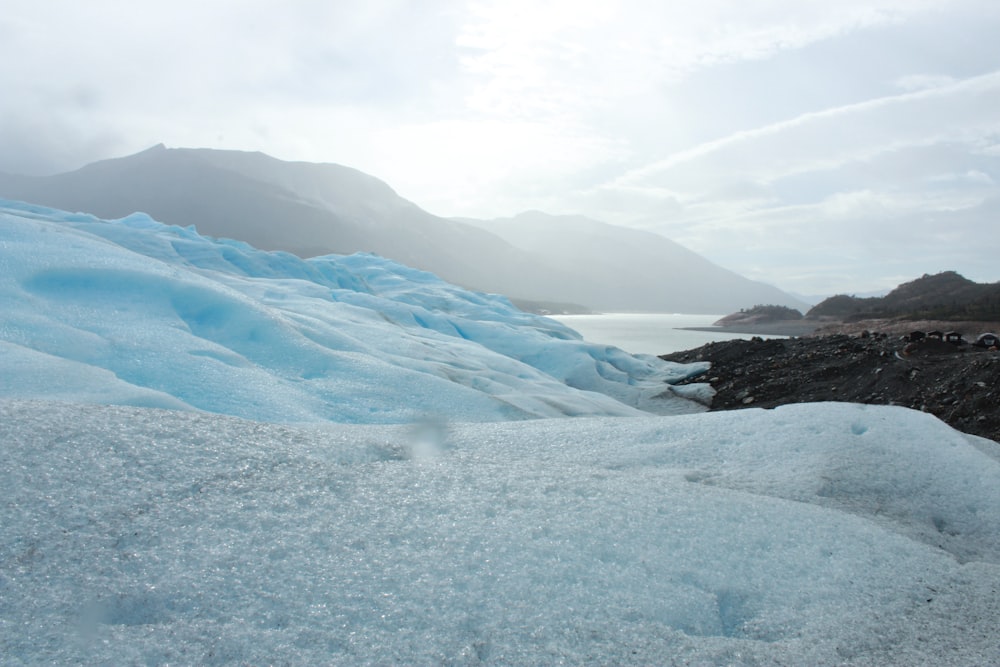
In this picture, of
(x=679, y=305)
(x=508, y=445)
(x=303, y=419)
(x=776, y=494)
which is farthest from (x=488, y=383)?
(x=679, y=305)

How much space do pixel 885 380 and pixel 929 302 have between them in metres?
30.5

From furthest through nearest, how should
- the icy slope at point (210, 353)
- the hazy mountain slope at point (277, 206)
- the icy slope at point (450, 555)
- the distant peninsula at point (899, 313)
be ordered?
the hazy mountain slope at point (277, 206) → the distant peninsula at point (899, 313) → the icy slope at point (210, 353) → the icy slope at point (450, 555)

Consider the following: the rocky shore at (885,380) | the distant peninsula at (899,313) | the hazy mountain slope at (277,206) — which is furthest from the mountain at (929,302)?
the hazy mountain slope at (277,206)

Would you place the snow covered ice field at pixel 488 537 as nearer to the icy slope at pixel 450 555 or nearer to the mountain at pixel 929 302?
the icy slope at pixel 450 555

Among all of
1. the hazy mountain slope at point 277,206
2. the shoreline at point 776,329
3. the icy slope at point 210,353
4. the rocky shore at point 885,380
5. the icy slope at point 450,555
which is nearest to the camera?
the icy slope at point 450,555

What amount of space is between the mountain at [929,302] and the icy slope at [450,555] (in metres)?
26.8

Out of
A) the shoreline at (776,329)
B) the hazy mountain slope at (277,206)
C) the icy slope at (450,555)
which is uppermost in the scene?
the hazy mountain slope at (277,206)

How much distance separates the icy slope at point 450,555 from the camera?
136 cm

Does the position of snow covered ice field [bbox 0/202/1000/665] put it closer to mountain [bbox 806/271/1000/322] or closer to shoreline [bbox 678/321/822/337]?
mountain [bbox 806/271/1000/322]

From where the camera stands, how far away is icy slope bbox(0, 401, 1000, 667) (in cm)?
136

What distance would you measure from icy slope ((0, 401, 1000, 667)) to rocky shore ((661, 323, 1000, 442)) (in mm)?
4979

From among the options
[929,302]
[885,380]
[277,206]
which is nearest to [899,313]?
[929,302]

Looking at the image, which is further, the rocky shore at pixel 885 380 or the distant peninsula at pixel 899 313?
the distant peninsula at pixel 899 313

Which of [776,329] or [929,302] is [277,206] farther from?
[929,302]
